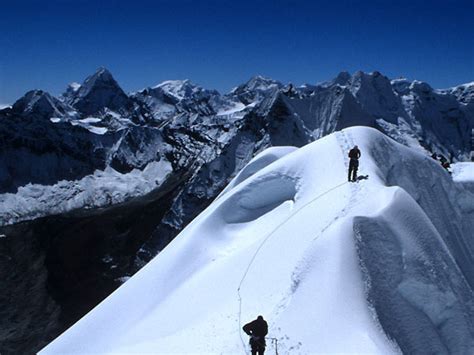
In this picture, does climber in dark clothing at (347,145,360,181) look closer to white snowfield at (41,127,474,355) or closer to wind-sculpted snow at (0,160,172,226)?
white snowfield at (41,127,474,355)

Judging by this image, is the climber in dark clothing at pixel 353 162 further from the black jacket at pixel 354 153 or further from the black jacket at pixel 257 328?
the black jacket at pixel 257 328

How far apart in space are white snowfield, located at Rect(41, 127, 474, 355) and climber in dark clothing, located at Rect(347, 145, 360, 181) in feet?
2.30

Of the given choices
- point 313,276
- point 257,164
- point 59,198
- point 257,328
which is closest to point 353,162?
point 313,276

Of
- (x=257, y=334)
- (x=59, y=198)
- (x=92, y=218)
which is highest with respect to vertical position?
(x=59, y=198)

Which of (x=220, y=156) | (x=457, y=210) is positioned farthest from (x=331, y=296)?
(x=220, y=156)

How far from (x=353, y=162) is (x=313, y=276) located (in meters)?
9.41

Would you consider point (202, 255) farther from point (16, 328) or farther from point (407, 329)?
point (16, 328)

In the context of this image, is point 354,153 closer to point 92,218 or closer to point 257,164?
point 257,164

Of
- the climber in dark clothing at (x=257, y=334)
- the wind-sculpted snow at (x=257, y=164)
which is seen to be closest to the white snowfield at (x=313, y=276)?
the climber in dark clothing at (x=257, y=334)

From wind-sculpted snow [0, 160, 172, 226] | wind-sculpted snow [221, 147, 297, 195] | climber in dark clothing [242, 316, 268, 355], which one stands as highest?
wind-sculpted snow [0, 160, 172, 226]

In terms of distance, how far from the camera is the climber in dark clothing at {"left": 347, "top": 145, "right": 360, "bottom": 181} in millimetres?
24197

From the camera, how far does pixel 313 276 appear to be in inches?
680

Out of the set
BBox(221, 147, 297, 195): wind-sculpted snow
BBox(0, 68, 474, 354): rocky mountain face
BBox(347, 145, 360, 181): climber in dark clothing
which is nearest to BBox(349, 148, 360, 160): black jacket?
BBox(347, 145, 360, 181): climber in dark clothing

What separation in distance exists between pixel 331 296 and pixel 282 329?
219 cm
